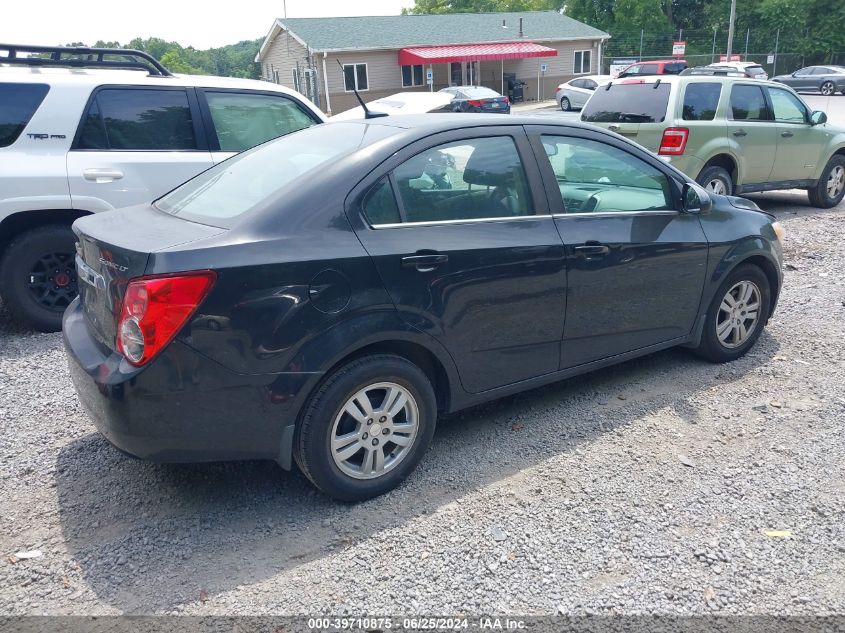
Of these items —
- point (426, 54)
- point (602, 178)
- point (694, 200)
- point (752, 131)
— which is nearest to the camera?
point (602, 178)

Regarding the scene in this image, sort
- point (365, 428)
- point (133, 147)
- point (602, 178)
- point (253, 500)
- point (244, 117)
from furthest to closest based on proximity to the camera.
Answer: point (244, 117)
point (133, 147)
point (602, 178)
point (253, 500)
point (365, 428)

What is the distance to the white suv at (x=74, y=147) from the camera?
5387 millimetres

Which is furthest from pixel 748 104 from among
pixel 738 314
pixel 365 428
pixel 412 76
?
pixel 412 76

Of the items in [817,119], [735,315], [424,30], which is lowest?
[735,315]

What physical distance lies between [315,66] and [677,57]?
2426 cm

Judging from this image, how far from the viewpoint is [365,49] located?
1500 inches

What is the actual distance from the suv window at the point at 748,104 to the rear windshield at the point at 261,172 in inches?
280

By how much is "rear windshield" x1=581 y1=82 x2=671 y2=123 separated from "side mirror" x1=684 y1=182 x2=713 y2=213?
15.7ft

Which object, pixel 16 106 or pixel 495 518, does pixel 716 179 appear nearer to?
pixel 495 518

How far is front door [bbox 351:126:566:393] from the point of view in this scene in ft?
11.0

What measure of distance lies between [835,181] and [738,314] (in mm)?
7183

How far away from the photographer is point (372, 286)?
3.21 metres

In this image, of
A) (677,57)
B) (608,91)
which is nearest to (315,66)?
(677,57)

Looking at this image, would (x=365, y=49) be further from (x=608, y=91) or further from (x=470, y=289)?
(x=470, y=289)
